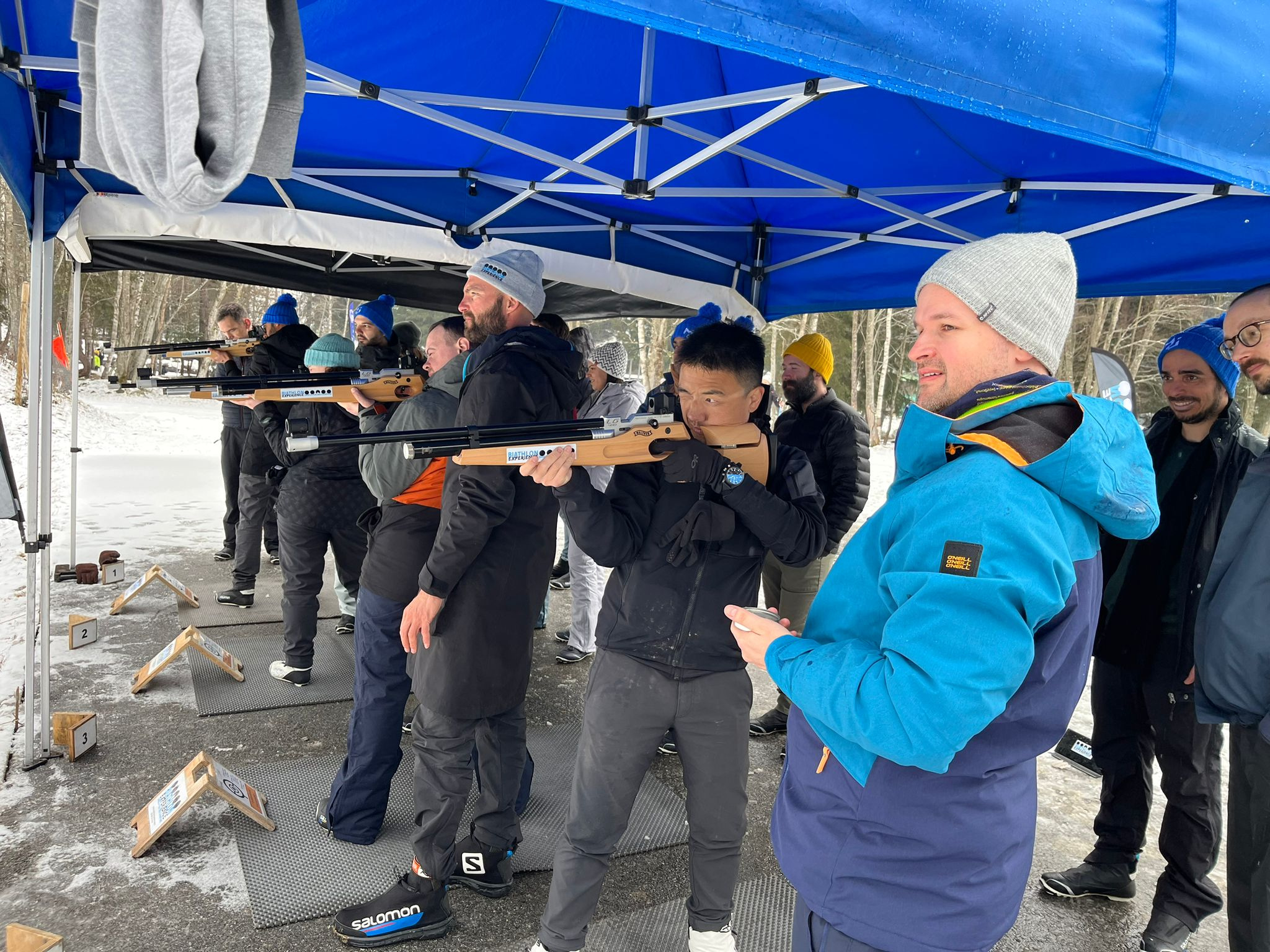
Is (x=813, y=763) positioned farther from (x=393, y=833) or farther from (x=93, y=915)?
(x=93, y=915)

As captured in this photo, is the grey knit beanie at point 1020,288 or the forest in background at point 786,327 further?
the forest in background at point 786,327

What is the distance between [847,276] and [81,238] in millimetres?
4250

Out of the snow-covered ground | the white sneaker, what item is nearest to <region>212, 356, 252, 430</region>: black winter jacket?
the snow-covered ground

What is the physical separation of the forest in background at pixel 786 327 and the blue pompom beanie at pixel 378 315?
2.73 metres

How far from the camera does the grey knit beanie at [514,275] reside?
2.70m

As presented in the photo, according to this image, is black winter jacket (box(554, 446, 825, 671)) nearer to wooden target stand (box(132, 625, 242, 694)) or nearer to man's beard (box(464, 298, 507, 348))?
man's beard (box(464, 298, 507, 348))

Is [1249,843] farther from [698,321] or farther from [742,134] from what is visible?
[698,321]

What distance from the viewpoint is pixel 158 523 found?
825 cm

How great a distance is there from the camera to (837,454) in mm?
3795

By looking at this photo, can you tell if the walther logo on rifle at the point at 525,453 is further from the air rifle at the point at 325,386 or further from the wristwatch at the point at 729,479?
the air rifle at the point at 325,386

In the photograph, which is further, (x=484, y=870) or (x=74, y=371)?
(x=74, y=371)

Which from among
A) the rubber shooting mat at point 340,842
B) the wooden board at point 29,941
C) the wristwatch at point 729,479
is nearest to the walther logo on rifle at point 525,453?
the wristwatch at point 729,479

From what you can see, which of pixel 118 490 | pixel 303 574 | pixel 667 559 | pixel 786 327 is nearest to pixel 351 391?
pixel 303 574

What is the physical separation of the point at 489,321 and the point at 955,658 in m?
2.08
